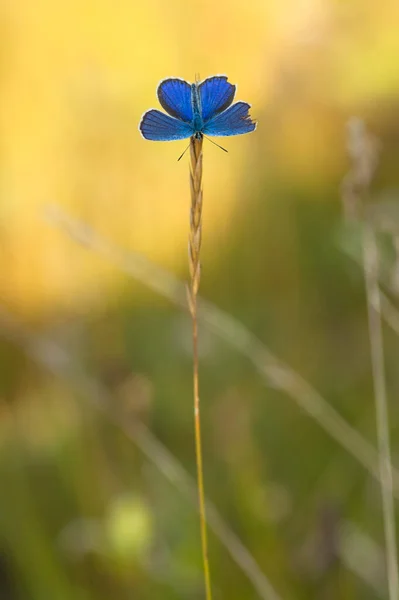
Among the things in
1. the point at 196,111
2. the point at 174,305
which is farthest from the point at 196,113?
the point at 174,305

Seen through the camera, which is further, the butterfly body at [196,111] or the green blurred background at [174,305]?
the green blurred background at [174,305]

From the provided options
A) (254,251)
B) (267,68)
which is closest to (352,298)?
(254,251)

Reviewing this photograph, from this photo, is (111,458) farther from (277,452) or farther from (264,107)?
(264,107)

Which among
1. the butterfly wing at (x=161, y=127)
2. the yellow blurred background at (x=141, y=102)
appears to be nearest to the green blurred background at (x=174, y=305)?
the yellow blurred background at (x=141, y=102)

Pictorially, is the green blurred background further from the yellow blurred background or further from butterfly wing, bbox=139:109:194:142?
butterfly wing, bbox=139:109:194:142

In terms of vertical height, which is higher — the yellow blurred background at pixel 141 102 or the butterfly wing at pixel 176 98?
the yellow blurred background at pixel 141 102

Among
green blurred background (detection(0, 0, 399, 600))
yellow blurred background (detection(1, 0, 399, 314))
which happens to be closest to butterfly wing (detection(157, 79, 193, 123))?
green blurred background (detection(0, 0, 399, 600))

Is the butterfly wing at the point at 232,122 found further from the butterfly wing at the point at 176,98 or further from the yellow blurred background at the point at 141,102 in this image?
the yellow blurred background at the point at 141,102

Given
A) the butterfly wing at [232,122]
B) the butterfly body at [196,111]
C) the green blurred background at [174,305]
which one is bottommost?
the butterfly wing at [232,122]

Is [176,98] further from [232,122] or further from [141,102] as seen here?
[141,102]
